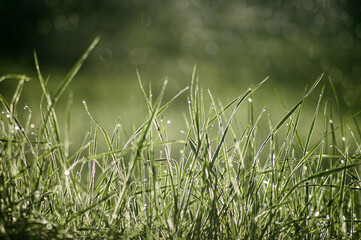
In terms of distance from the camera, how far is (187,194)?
51 centimetres

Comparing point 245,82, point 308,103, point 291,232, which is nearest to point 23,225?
point 291,232

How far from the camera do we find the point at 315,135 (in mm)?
1770

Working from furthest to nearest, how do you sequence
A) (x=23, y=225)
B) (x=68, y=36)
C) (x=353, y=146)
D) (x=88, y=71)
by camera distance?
(x=68, y=36)
(x=88, y=71)
(x=353, y=146)
(x=23, y=225)

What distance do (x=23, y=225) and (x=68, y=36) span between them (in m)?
2.29

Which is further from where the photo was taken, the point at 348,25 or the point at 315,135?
the point at 348,25

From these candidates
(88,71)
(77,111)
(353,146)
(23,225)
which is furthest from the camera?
(88,71)

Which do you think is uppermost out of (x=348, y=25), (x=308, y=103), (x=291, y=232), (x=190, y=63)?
(x=348, y=25)

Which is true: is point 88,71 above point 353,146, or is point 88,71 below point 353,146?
above

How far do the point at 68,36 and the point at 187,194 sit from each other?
2.23 meters

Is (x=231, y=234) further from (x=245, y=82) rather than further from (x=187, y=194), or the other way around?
(x=245, y=82)

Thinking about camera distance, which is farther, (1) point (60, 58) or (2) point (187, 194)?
(1) point (60, 58)

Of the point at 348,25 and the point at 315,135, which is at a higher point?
the point at 348,25

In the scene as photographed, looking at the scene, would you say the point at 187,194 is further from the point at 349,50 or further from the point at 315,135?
the point at 349,50

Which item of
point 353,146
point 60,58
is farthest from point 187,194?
point 60,58
